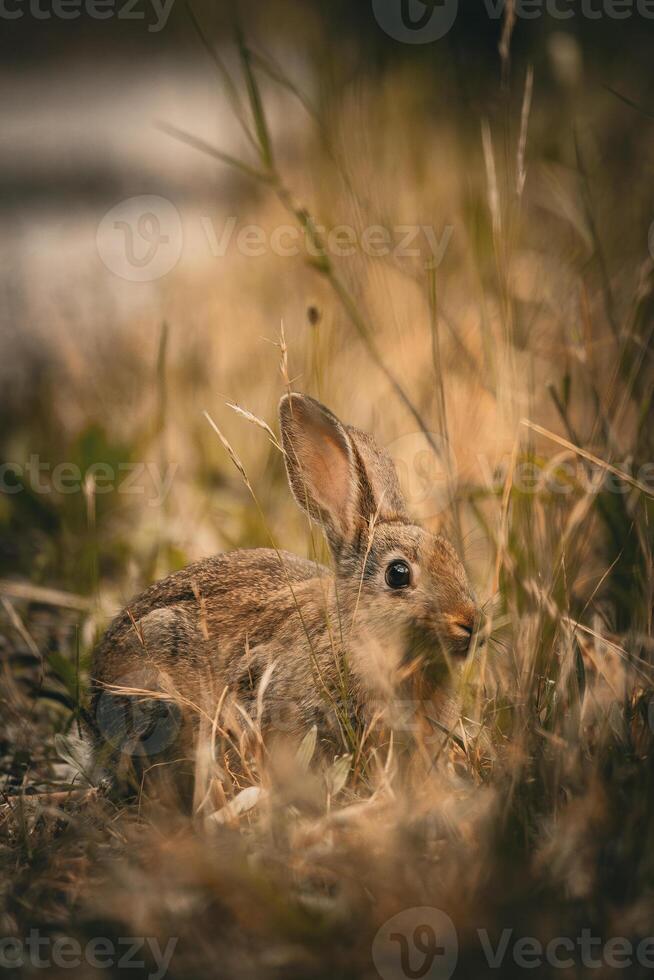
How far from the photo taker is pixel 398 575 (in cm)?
317

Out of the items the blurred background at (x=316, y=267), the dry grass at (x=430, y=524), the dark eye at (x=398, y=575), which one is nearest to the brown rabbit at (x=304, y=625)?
the dark eye at (x=398, y=575)

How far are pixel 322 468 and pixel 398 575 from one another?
46 centimetres

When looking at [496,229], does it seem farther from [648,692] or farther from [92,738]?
[92,738]

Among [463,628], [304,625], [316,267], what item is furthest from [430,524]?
[316,267]

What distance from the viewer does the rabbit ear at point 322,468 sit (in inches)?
127

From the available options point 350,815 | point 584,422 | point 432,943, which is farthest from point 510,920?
point 584,422

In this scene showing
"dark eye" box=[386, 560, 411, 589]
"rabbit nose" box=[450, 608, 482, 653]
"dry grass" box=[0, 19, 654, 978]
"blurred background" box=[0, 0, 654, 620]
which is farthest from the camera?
"blurred background" box=[0, 0, 654, 620]

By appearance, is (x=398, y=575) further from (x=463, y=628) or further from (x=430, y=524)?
(x=430, y=524)

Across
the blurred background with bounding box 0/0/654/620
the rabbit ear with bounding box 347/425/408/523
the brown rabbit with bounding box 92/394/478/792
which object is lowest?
the brown rabbit with bounding box 92/394/478/792

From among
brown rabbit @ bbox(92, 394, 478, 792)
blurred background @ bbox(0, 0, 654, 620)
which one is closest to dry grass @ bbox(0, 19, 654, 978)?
blurred background @ bbox(0, 0, 654, 620)

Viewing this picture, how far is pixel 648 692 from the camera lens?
2.51 meters

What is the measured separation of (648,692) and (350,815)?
84 centimetres

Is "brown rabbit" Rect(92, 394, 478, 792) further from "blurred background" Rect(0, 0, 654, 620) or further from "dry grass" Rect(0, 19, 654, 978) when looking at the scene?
"blurred background" Rect(0, 0, 654, 620)

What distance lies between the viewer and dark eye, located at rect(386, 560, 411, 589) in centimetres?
316
